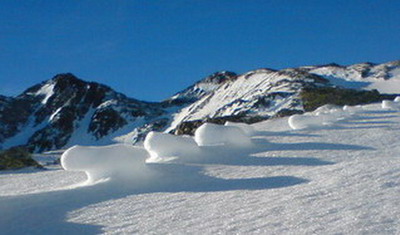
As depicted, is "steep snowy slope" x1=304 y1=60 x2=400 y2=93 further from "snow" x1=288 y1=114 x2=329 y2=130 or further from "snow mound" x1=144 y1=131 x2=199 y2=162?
"snow mound" x1=144 y1=131 x2=199 y2=162

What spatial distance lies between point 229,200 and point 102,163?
402 cm

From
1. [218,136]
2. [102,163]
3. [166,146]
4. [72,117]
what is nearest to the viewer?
[102,163]

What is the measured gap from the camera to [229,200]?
8195 millimetres

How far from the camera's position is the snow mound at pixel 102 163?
10672mm

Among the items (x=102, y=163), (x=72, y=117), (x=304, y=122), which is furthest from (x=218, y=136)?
(x=72, y=117)

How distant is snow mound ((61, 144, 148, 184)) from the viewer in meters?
10.7

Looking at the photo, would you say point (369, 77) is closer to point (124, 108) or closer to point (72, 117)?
point (124, 108)

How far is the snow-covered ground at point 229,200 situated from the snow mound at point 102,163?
36 cm

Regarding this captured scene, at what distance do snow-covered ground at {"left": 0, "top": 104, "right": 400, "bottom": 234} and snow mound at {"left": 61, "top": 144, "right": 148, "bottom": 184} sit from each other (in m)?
0.36

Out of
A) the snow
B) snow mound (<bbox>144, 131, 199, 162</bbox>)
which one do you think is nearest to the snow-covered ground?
snow mound (<bbox>144, 131, 199, 162</bbox>)

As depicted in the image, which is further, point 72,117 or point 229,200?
point 72,117

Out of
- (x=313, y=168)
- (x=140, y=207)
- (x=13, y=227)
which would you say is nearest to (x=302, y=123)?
(x=313, y=168)

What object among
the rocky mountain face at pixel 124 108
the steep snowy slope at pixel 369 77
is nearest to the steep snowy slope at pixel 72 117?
the rocky mountain face at pixel 124 108

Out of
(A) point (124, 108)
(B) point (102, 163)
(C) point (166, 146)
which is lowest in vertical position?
(B) point (102, 163)
